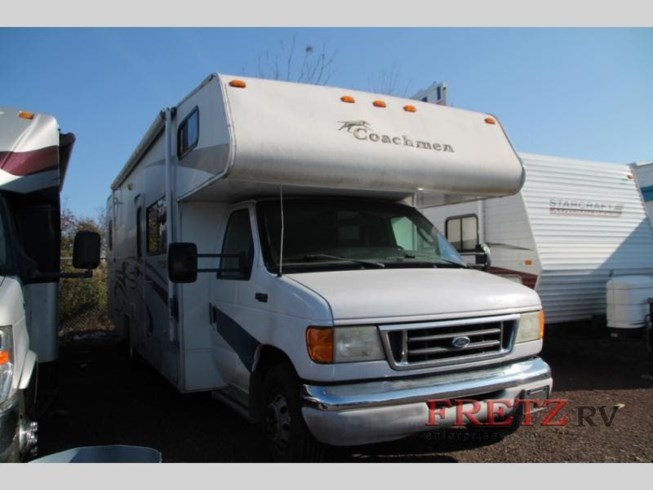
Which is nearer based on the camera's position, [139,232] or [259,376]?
[259,376]

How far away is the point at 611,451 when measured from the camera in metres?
4.60

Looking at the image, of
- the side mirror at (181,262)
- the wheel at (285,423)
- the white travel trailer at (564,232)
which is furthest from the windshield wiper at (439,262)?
the white travel trailer at (564,232)

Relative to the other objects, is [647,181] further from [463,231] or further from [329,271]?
[329,271]

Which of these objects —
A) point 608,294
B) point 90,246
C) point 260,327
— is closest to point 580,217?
point 608,294

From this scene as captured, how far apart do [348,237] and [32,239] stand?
8.82ft

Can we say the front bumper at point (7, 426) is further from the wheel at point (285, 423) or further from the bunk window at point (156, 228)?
the bunk window at point (156, 228)

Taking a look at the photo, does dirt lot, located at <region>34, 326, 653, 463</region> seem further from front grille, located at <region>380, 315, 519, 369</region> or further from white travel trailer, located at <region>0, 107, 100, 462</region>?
white travel trailer, located at <region>0, 107, 100, 462</region>

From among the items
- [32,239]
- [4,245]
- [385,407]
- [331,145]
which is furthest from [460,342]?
[32,239]

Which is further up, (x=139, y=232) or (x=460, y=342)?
(x=139, y=232)

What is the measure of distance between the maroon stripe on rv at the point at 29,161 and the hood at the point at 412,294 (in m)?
2.37

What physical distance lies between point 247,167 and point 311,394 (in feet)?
5.45

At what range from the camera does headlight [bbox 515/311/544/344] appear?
Result: 13.4ft

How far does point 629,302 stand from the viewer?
8.20 meters

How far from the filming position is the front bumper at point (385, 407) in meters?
3.34
